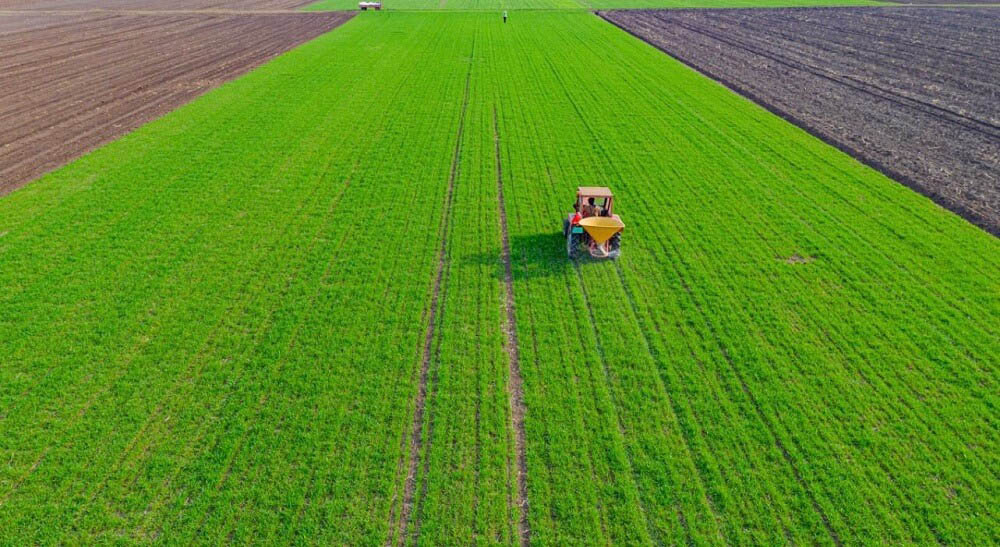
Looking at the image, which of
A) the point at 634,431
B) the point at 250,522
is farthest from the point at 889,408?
the point at 250,522

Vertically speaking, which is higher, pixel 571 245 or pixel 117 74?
pixel 117 74

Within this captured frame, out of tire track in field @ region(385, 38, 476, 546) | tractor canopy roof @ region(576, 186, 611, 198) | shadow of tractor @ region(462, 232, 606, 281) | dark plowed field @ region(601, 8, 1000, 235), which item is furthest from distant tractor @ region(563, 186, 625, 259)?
dark plowed field @ region(601, 8, 1000, 235)

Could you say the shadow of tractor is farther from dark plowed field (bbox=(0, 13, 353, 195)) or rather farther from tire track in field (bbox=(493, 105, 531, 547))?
dark plowed field (bbox=(0, 13, 353, 195))

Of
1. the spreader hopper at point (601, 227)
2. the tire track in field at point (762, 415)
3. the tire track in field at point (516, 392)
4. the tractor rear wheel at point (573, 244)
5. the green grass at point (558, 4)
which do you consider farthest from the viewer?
the green grass at point (558, 4)

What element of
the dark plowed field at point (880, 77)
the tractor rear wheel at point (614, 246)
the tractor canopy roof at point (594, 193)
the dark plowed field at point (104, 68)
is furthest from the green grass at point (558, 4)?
the tractor rear wheel at point (614, 246)

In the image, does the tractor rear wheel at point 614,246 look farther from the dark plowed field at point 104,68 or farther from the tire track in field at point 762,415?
the dark plowed field at point 104,68

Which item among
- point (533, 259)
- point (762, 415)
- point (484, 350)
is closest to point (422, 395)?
point (484, 350)

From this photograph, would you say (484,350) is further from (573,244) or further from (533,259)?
(573,244)

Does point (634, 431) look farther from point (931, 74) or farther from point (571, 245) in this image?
point (931, 74)
